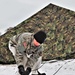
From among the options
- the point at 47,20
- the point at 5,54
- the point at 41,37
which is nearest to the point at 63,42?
the point at 47,20

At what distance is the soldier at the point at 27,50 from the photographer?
5.07 m

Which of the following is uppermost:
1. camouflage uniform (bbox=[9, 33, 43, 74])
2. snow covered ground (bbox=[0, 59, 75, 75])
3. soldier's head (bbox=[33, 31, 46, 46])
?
soldier's head (bbox=[33, 31, 46, 46])

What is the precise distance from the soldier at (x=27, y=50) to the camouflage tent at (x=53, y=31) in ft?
17.9

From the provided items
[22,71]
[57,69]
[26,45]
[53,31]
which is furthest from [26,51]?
[53,31]

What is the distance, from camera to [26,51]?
5375 mm

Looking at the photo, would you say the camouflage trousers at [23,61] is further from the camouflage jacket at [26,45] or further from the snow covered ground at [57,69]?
the snow covered ground at [57,69]

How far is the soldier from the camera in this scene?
5070 millimetres

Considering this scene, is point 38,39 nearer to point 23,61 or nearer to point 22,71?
point 22,71

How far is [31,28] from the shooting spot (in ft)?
39.7

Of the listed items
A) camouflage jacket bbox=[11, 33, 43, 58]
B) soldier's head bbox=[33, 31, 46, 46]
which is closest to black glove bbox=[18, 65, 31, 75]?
camouflage jacket bbox=[11, 33, 43, 58]

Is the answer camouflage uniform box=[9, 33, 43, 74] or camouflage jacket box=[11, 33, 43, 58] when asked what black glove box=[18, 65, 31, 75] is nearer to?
camouflage uniform box=[9, 33, 43, 74]

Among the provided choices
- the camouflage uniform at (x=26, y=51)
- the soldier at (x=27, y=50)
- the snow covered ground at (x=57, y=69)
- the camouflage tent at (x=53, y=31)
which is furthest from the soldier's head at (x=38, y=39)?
the camouflage tent at (x=53, y=31)

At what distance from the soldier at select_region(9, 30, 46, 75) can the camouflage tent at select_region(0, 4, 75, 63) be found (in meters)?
5.47

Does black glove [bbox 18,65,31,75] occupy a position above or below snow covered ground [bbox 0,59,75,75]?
above
